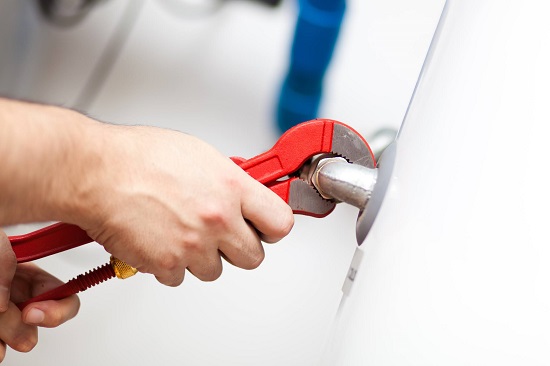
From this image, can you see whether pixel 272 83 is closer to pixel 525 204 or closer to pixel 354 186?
pixel 354 186

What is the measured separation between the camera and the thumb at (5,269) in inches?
23.6

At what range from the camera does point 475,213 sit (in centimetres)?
41

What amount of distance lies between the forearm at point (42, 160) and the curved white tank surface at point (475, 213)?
223 millimetres

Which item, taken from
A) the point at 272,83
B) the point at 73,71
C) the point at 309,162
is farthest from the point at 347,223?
the point at 73,71

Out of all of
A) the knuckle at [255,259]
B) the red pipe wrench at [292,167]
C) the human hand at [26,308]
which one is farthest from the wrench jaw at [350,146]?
the human hand at [26,308]

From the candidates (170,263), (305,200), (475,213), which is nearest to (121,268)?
(170,263)

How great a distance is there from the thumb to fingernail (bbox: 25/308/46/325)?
0.9 inches

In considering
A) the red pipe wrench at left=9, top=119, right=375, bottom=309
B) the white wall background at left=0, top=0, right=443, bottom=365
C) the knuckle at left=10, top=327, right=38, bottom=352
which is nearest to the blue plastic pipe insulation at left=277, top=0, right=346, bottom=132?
the white wall background at left=0, top=0, right=443, bottom=365

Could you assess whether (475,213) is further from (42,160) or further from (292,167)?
(42,160)

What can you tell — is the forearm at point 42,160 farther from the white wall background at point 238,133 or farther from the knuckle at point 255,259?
the white wall background at point 238,133

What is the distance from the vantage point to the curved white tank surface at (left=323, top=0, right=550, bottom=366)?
397mm

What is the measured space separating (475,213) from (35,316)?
0.40 meters

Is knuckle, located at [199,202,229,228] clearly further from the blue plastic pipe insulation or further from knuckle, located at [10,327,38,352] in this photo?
the blue plastic pipe insulation

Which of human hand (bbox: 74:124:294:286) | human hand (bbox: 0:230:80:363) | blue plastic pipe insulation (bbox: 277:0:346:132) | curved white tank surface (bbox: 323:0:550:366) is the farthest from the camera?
blue plastic pipe insulation (bbox: 277:0:346:132)
